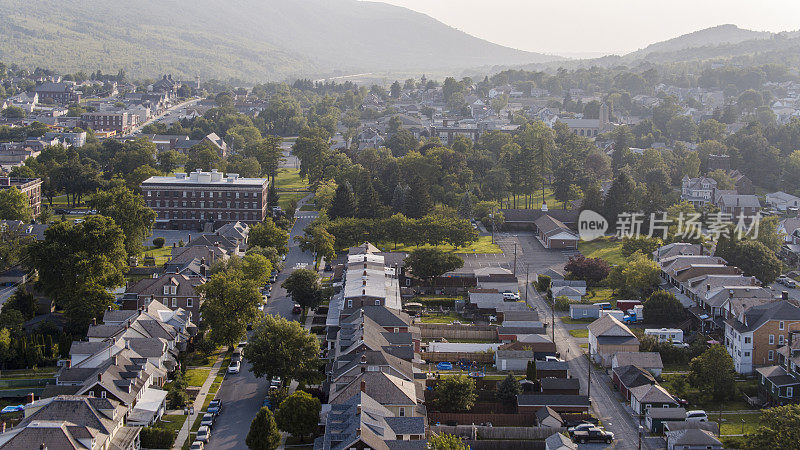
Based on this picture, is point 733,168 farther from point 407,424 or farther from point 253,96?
point 253,96

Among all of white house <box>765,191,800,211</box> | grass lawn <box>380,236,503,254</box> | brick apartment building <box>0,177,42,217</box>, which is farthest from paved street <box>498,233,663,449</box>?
brick apartment building <box>0,177,42,217</box>

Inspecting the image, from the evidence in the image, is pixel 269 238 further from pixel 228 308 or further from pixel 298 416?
pixel 298 416

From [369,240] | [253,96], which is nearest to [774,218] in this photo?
[369,240]

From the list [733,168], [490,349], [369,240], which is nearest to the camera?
[490,349]


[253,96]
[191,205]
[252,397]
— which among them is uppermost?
[253,96]

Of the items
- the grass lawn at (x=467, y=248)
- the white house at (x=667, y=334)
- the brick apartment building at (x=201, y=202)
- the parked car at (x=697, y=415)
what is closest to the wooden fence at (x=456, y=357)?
the white house at (x=667, y=334)

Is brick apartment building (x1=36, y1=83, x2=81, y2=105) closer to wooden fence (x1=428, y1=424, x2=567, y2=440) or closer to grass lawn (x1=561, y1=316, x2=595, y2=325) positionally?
grass lawn (x1=561, y1=316, x2=595, y2=325)
